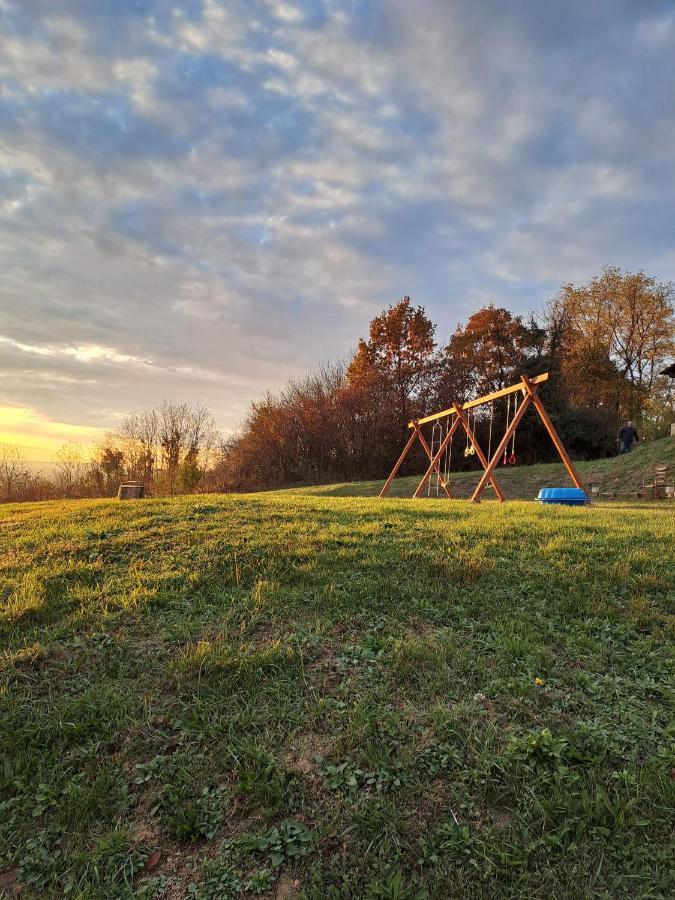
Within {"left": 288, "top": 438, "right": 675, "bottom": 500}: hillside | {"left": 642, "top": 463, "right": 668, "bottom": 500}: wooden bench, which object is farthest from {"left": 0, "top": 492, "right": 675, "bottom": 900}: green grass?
{"left": 288, "top": 438, "right": 675, "bottom": 500}: hillside

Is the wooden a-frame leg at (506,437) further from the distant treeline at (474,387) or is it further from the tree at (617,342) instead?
the tree at (617,342)

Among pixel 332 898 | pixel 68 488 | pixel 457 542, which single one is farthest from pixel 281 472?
pixel 332 898

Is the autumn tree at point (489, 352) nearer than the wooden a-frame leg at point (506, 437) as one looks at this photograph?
No

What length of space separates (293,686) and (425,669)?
772 mm

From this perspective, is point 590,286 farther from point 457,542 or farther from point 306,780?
point 306,780

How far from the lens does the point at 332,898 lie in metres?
1.84

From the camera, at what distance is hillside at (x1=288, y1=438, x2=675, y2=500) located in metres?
14.8

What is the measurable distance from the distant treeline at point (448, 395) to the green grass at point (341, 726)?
16855mm

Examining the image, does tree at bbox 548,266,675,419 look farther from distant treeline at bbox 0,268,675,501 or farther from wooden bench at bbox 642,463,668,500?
wooden bench at bbox 642,463,668,500

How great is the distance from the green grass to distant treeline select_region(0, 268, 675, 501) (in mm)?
16855

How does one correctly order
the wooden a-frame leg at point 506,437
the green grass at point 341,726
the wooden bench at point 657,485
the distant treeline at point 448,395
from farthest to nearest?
the distant treeline at point 448,395
the wooden bench at point 657,485
the wooden a-frame leg at point 506,437
the green grass at point 341,726

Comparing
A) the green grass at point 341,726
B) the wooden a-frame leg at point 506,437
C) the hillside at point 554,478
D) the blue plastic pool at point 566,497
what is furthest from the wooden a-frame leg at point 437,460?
the green grass at point 341,726

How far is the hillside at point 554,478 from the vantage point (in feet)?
48.5

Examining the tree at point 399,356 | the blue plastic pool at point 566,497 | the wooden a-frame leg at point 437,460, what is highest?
the tree at point 399,356
